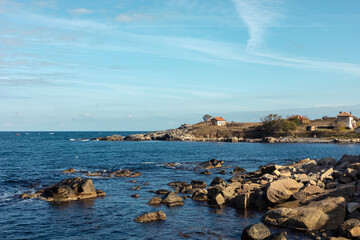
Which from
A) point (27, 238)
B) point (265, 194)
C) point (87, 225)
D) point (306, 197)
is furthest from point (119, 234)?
point (306, 197)

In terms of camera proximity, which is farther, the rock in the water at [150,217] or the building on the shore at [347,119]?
the building on the shore at [347,119]

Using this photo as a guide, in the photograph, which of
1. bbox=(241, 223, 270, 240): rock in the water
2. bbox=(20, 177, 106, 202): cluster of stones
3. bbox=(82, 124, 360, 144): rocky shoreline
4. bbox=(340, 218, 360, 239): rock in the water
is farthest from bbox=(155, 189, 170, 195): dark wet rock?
bbox=(82, 124, 360, 144): rocky shoreline

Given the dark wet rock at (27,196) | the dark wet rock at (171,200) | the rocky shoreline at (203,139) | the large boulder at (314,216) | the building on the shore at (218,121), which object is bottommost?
the dark wet rock at (27,196)

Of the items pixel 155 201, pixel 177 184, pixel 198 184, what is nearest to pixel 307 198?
pixel 155 201

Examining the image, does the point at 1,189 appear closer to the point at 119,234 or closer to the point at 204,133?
the point at 119,234

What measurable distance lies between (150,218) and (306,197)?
12.0m

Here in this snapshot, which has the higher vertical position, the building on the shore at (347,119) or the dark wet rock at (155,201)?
the building on the shore at (347,119)

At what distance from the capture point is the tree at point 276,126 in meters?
138

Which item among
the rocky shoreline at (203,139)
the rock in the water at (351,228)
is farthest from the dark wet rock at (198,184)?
the rocky shoreline at (203,139)

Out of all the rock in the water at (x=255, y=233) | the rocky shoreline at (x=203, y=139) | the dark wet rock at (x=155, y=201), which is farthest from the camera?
the rocky shoreline at (x=203, y=139)

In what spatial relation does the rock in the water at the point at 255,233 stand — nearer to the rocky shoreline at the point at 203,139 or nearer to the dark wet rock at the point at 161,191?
the dark wet rock at the point at 161,191

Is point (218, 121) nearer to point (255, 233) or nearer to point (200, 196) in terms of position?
point (200, 196)

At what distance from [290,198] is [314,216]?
5251mm

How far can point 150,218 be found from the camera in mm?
22281
